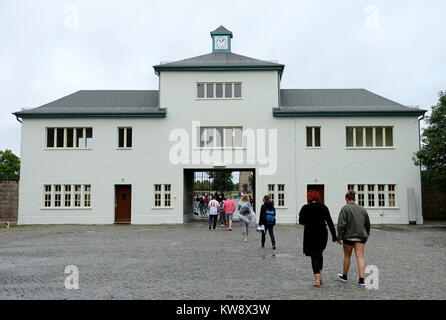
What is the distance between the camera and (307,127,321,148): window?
26.1 metres

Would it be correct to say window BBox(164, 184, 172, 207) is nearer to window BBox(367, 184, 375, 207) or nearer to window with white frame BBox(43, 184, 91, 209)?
window with white frame BBox(43, 184, 91, 209)

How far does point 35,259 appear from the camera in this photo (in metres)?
11.6

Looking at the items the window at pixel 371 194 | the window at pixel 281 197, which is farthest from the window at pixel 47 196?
the window at pixel 371 194

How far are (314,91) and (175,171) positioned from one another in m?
11.3

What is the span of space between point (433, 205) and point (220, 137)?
50.2 ft

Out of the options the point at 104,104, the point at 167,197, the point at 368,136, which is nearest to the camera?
the point at 167,197

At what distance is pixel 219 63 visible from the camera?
26.4m

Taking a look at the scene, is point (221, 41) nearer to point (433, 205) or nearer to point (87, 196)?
point (87, 196)

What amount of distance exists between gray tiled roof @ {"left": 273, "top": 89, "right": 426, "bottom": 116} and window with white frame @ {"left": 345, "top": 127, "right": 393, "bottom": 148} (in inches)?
44.2

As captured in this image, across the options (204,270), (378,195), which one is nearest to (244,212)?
(204,270)

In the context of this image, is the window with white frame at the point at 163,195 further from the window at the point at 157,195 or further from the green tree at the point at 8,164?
the green tree at the point at 8,164

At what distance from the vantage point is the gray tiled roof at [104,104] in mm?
26109

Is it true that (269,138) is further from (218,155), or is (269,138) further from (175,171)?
(175,171)
